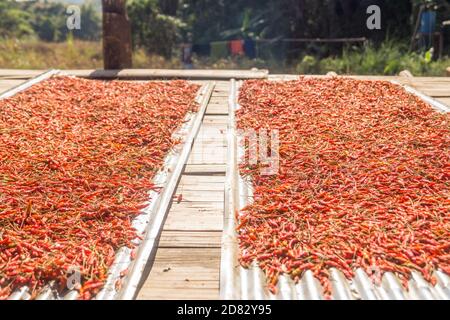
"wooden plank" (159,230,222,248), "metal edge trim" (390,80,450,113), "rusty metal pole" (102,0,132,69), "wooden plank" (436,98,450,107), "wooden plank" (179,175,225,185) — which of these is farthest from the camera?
"rusty metal pole" (102,0,132,69)

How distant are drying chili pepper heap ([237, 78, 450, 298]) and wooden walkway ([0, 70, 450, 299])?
26 cm

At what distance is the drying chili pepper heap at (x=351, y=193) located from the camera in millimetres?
3152

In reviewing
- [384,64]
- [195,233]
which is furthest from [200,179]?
[384,64]

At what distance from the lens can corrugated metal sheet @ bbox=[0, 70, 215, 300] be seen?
9.46ft

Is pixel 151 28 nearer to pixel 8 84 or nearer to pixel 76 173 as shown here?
pixel 8 84

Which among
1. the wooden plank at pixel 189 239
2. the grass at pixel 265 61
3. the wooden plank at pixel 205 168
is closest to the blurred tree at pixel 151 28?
the grass at pixel 265 61

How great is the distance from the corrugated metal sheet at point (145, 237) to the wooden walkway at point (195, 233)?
0.09 meters

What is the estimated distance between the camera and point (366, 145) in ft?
16.8

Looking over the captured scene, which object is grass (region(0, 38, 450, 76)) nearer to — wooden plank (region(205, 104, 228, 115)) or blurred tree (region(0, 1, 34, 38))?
blurred tree (region(0, 1, 34, 38))

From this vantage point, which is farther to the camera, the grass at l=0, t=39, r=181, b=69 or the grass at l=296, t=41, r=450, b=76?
the grass at l=0, t=39, r=181, b=69

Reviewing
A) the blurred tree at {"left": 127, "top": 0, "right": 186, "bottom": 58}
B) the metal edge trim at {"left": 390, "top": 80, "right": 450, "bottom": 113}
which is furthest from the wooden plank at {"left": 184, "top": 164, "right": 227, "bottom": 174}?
the blurred tree at {"left": 127, "top": 0, "right": 186, "bottom": 58}

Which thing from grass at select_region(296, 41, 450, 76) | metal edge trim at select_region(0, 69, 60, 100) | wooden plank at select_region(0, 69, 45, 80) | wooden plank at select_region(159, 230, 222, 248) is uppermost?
grass at select_region(296, 41, 450, 76)

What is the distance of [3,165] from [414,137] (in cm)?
407

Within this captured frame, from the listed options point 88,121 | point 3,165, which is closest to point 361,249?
point 3,165
